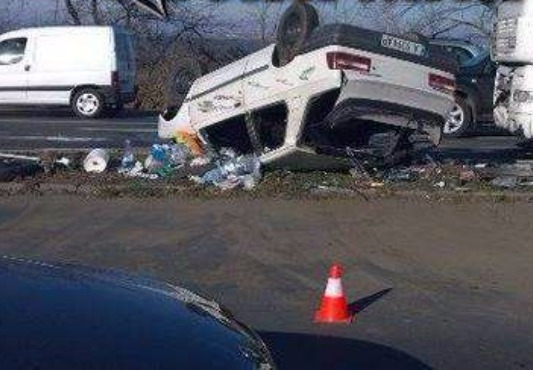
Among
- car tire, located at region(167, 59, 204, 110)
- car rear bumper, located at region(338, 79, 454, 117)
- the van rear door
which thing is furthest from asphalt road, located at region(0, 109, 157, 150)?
car rear bumper, located at region(338, 79, 454, 117)

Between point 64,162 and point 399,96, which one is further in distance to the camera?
point 64,162

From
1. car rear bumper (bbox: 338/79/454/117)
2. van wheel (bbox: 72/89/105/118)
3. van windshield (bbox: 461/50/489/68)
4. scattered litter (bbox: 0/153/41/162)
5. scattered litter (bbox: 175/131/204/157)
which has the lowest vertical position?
scattered litter (bbox: 0/153/41/162)

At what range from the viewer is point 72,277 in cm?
410

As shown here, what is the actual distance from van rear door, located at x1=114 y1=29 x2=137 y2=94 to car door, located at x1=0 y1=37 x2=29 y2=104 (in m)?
1.98

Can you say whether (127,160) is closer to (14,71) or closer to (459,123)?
(459,123)

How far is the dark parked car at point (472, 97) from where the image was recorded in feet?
60.8

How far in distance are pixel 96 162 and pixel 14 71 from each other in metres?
12.5

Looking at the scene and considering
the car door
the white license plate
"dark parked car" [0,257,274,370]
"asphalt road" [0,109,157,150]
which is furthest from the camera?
the car door

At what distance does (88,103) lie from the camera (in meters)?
24.5

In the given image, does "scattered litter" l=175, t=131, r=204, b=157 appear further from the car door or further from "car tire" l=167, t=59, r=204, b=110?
the car door

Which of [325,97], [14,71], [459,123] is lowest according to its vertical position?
[459,123]

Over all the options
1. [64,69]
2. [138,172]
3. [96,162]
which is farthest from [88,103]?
[138,172]

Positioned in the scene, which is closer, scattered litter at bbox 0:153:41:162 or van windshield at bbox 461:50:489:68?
scattered litter at bbox 0:153:41:162

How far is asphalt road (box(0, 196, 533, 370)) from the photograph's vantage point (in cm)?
630
